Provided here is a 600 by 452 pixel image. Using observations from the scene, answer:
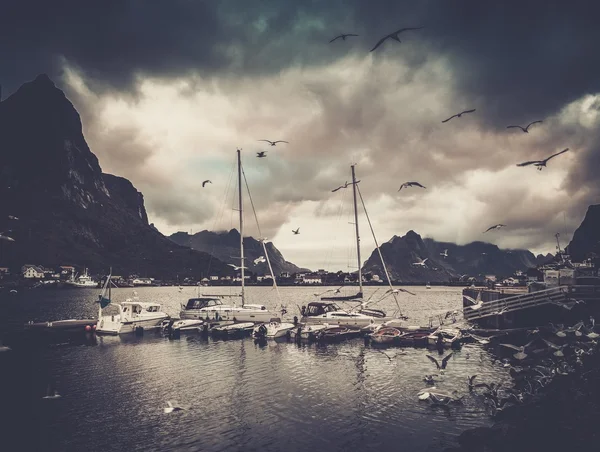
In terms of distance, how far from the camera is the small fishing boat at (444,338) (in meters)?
43.1

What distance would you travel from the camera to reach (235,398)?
2664cm

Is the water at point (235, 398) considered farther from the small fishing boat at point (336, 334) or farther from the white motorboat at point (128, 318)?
the white motorboat at point (128, 318)

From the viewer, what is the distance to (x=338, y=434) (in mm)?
20484

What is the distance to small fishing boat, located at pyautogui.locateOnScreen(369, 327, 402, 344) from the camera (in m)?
45.2

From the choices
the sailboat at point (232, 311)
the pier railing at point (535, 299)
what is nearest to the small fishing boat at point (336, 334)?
the sailboat at point (232, 311)

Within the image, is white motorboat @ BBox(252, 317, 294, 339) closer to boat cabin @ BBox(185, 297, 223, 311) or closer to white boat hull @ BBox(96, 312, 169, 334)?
boat cabin @ BBox(185, 297, 223, 311)

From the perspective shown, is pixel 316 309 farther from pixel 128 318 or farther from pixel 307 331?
pixel 128 318

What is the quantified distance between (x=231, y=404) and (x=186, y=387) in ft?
19.0

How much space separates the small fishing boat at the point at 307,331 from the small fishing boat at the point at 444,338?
12.5 metres

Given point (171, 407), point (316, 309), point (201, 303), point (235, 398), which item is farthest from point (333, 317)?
point (171, 407)

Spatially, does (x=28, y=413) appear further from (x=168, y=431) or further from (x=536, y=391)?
(x=536, y=391)

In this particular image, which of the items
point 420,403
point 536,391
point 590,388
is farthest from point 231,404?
point 590,388

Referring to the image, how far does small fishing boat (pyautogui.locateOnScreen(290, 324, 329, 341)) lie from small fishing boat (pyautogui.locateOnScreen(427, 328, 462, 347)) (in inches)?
491

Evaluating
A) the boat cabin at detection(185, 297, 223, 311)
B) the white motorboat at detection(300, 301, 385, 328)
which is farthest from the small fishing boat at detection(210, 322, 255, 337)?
the boat cabin at detection(185, 297, 223, 311)
